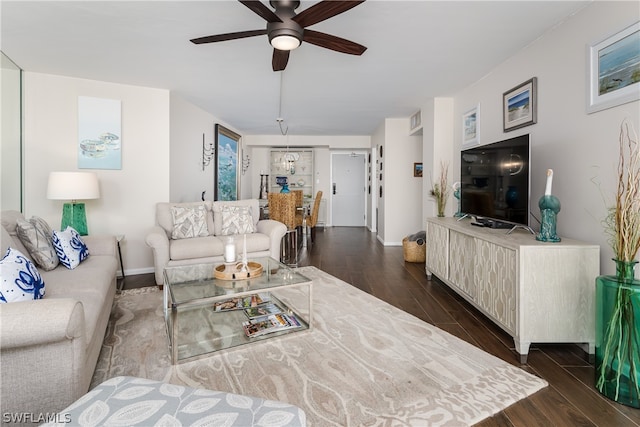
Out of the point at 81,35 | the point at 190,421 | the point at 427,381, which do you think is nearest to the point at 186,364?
the point at 190,421

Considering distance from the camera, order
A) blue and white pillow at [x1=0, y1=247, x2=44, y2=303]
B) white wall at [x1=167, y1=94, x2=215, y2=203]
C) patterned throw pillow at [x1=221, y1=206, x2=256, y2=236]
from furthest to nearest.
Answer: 1. white wall at [x1=167, y1=94, x2=215, y2=203]
2. patterned throw pillow at [x1=221, y1=206, x2=256, y2=236]
3. blue and white pillow at [x1=0, y1=247, x2=44, y2=303]

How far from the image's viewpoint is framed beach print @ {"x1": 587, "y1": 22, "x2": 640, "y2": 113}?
6.12ft

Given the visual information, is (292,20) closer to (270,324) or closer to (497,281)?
(270,324)

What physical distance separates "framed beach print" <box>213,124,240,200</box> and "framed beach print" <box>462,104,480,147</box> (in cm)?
420

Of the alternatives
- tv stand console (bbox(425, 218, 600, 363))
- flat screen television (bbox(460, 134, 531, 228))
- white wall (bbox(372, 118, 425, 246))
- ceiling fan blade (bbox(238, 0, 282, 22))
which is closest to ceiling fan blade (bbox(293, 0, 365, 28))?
ceiling fan blade (bbox(238, 0, 282, 22))

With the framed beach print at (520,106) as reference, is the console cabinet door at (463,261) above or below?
below

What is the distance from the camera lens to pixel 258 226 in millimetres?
4203

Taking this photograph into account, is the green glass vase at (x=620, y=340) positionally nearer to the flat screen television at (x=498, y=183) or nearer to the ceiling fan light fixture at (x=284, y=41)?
the flat screen television at (x=498, y=183)

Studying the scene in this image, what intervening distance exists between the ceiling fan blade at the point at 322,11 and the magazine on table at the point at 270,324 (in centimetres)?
207

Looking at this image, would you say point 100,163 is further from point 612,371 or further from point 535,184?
point 612,371

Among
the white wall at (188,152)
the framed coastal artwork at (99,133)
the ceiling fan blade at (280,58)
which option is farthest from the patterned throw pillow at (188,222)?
the ceiling fan blade at (280,58)

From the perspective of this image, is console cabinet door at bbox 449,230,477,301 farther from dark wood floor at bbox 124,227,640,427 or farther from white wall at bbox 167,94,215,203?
white wall at bbox 167,94,215,203

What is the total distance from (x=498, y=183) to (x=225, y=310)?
2.54 m

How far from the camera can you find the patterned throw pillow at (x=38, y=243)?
2.14 meters
